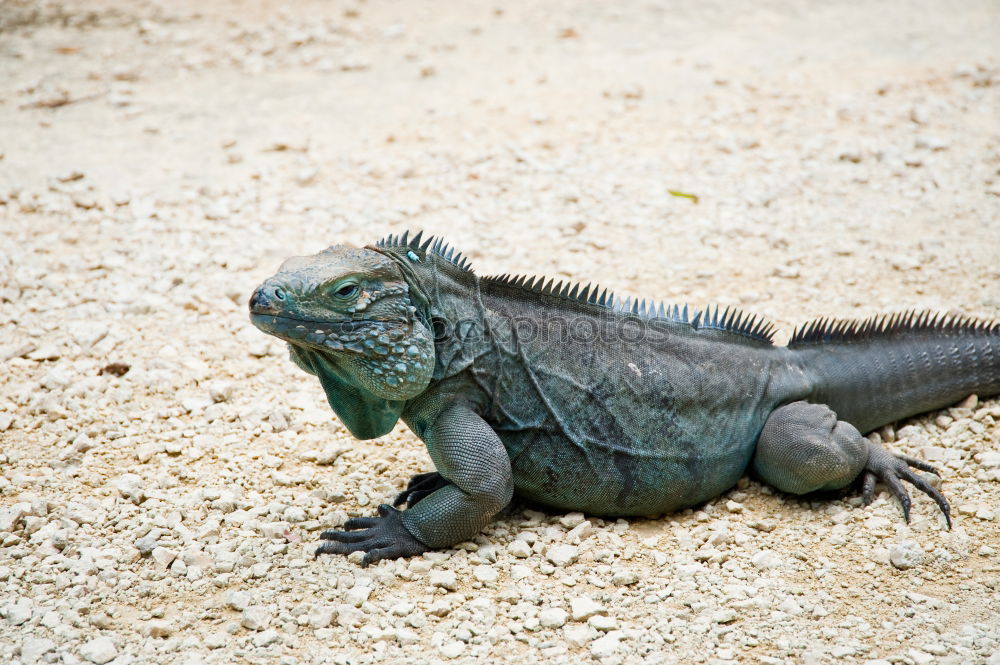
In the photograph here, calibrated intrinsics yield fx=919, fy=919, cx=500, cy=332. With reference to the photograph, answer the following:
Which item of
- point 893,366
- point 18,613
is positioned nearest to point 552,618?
point 18,613

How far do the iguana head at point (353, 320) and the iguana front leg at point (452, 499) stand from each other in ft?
0.96

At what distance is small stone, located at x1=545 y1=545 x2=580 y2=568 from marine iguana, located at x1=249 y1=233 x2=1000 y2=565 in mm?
309

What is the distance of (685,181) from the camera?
28.7 feet

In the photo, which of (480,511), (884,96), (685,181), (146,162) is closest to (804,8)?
(884,96)

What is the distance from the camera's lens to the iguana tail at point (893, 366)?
17.9ft

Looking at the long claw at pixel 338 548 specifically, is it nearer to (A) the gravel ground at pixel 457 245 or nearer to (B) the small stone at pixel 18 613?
(A) the gravel ground at pixel 457 245

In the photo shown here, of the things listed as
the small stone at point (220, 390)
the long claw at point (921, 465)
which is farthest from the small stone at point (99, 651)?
the long claw at point (921, 465)

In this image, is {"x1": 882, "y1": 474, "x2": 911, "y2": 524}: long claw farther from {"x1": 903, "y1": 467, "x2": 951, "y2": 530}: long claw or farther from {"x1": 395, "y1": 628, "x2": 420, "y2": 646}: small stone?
{"x1": 395, "y1": 628, "x2": 420, "y2": 646}: small stone

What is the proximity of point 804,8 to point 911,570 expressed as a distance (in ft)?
34.6

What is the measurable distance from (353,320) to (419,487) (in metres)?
1.34

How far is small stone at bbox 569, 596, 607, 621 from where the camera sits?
4266mm


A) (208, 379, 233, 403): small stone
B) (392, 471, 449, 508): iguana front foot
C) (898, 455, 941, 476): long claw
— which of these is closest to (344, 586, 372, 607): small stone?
(392, 471, 449, 508): iguana front foot

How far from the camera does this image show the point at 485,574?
180 inches

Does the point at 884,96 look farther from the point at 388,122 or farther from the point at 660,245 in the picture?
the point at 388,122
